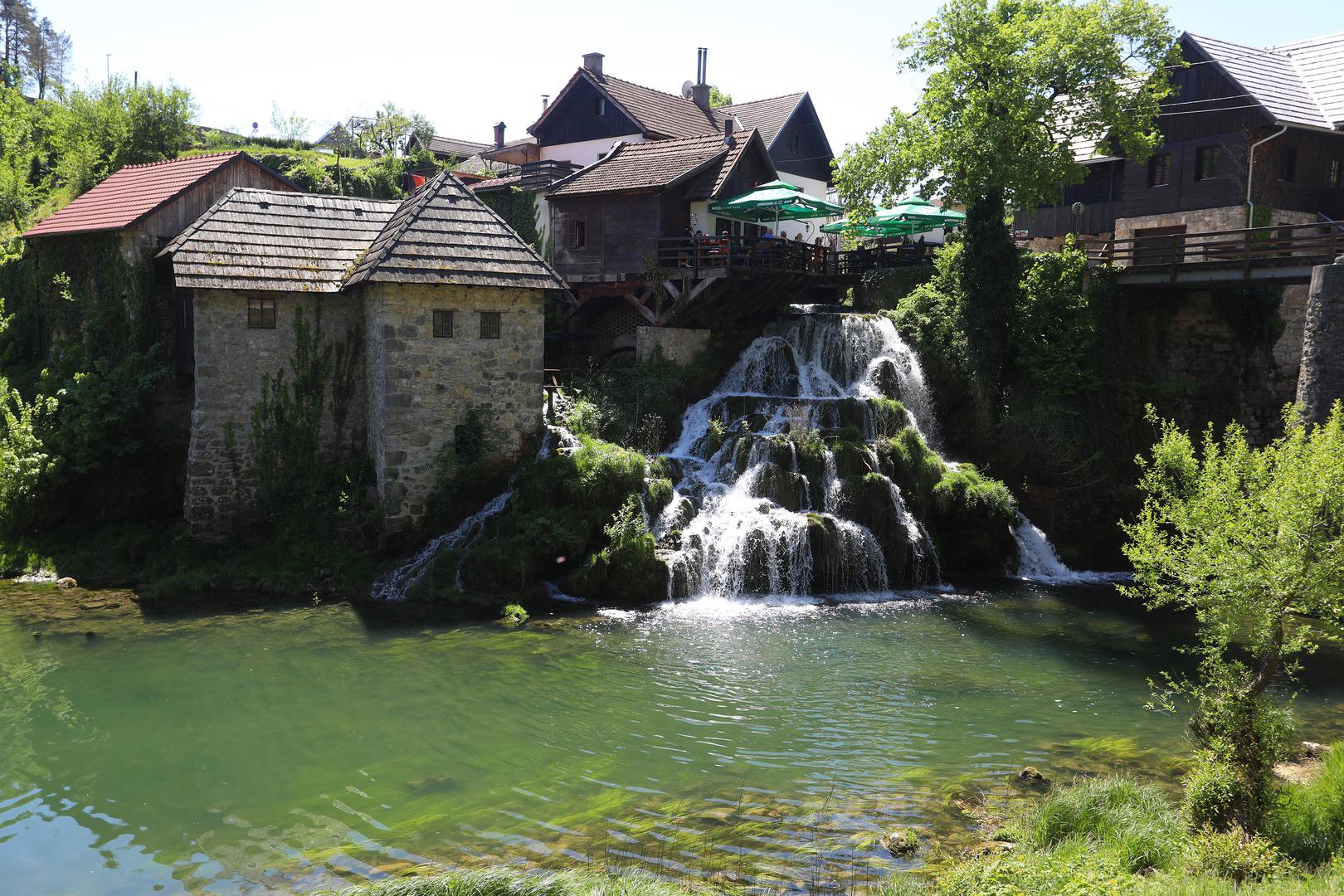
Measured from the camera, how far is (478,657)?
43.9 feet

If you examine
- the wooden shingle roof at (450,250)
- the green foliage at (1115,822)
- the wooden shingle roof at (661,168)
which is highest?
the wooden shingle roof at (661,168)

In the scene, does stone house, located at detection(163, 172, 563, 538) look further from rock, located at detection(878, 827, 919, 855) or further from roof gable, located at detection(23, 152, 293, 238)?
rock, located at detection(878, 827, 919, 855)

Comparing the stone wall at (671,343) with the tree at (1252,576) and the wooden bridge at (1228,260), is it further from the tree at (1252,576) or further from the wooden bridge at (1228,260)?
the tree at (1252,576)

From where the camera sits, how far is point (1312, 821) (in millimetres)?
8211

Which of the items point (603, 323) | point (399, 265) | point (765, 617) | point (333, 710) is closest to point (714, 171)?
point (603, 323)

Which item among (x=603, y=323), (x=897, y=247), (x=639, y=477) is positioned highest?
(x=897, y=247)

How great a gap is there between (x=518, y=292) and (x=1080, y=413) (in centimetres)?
1191

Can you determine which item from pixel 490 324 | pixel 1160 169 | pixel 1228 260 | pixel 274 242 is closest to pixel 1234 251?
pixel 1228 260

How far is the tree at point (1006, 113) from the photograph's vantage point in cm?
2173

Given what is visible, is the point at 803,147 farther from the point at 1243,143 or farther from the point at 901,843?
the point at 901,843

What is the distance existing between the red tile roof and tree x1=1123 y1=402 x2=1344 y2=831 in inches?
758

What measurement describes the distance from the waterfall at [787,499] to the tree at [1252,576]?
854 centimetres

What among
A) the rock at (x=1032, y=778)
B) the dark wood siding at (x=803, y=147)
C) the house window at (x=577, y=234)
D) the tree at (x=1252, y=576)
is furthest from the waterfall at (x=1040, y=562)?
the dark wood siding at (x=803, y=147)

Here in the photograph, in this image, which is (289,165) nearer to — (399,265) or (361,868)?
(399,265)
